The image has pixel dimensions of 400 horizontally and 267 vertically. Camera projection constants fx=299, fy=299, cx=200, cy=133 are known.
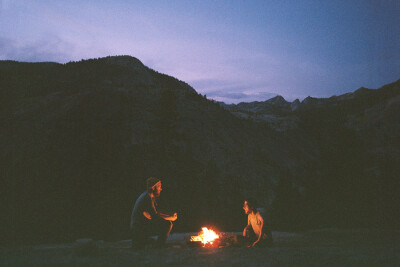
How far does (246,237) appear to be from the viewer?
358 inches

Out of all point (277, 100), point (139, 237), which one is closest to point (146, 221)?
point (139, 237)

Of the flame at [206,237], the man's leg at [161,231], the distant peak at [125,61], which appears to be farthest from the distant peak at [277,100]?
the man's leg at [161,231]

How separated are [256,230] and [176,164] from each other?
1535 cm

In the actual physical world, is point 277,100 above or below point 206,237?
above

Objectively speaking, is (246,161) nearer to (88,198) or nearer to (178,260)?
(88,198)

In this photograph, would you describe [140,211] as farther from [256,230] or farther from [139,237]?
[256,230]

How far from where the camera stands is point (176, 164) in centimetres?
2369

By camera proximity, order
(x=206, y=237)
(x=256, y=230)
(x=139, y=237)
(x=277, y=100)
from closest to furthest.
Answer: (x=139, y=237) → (x=256, y=230) → (x=206, y=237) → (x=277, y=100)

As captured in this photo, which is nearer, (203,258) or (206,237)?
(203,258)

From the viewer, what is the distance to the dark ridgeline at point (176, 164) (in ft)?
61.6

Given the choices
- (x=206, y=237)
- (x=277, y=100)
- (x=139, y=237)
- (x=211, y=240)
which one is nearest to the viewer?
(x=139, y=237)

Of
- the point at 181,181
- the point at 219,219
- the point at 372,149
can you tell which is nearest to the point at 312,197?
the point at 219,219

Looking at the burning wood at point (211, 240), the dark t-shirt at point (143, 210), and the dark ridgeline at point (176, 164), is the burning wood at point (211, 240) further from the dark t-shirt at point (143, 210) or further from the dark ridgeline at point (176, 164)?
the dark ridgeline at point (176, 164)

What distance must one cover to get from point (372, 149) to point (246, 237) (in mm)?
42111
